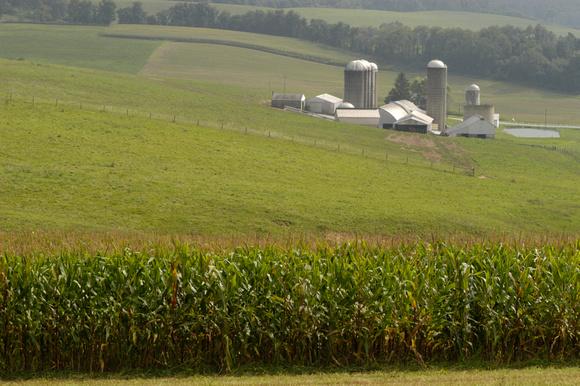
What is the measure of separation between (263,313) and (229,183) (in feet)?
122

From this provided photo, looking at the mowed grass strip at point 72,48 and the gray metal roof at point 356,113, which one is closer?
the gray metal roof at point 356,113

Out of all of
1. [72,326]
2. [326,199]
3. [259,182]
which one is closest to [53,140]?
[259,182]

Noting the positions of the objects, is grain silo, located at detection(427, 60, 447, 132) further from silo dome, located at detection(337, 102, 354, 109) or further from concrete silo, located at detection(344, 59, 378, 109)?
silo dome, located at detection(337, 102, 354, 109)

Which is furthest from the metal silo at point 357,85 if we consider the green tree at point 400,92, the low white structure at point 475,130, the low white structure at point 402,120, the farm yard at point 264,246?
the low white structure at point 475,130

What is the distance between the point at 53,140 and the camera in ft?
216

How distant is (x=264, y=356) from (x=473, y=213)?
37.9 meters

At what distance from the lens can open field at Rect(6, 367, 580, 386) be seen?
69.5ft

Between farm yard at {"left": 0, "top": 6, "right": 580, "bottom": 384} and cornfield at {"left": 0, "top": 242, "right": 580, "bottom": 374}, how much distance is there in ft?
0.15

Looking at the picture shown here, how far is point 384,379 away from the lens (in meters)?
22.2

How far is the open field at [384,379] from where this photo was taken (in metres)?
21.2

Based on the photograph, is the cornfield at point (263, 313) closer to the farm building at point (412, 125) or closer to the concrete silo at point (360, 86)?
Result: the farm building at point (412, 125)

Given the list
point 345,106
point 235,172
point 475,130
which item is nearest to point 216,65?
point 345,106

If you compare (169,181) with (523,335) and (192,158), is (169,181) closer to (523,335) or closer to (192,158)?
(192,158)

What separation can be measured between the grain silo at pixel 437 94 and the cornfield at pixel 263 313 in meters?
107
